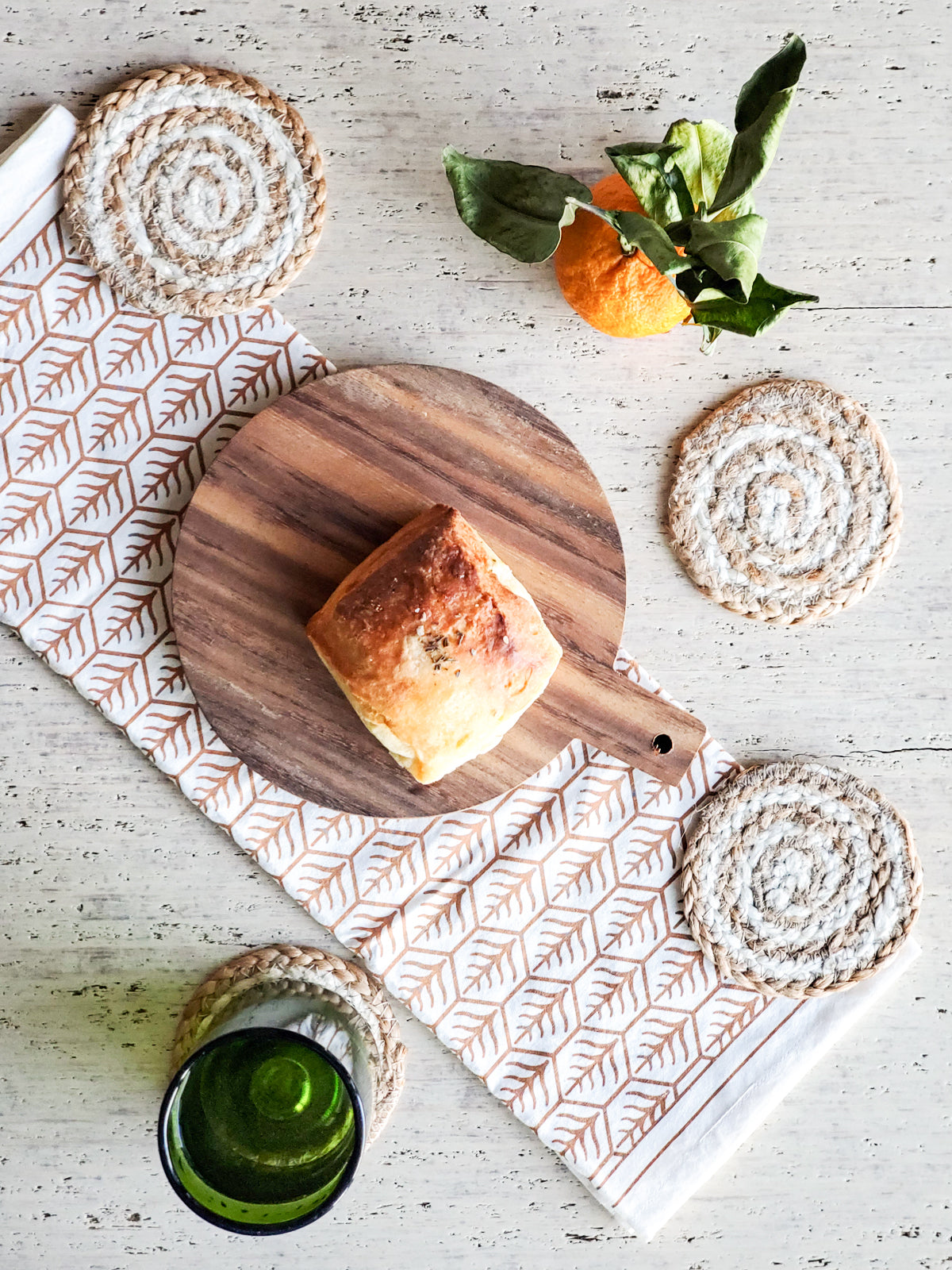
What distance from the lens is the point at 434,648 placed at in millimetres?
953

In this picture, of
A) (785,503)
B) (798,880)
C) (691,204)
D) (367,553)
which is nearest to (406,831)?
(367,553)

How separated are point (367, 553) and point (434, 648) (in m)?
0.16

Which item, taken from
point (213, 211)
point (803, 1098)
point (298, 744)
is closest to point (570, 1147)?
point (803, 1098)

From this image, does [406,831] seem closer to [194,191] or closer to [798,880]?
[798,880]

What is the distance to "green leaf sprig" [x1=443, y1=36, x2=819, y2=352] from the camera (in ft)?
2.99

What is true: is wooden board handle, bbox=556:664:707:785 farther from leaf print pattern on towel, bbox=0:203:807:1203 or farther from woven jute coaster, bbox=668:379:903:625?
woven jute coaster, bbox=668:379:903:625

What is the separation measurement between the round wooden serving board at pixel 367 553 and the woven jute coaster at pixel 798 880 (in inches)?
4.8

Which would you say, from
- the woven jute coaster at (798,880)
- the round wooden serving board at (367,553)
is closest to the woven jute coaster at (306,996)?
the round wooden serving board at (367,553)

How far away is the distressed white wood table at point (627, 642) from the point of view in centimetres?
111

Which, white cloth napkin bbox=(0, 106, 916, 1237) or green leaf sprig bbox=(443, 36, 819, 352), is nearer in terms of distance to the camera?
green leaf sprig bbox=(443, 36, 819, 352)

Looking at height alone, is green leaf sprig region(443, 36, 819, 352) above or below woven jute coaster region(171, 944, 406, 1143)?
above

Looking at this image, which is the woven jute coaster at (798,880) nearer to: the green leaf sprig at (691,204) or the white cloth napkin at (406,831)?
the white cloth napkin at (406,831)

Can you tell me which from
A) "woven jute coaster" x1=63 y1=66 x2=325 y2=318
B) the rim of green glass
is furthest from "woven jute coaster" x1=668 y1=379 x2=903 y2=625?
the rim of green glass

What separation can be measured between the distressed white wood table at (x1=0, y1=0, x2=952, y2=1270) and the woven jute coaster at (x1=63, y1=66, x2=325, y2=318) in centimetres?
4
